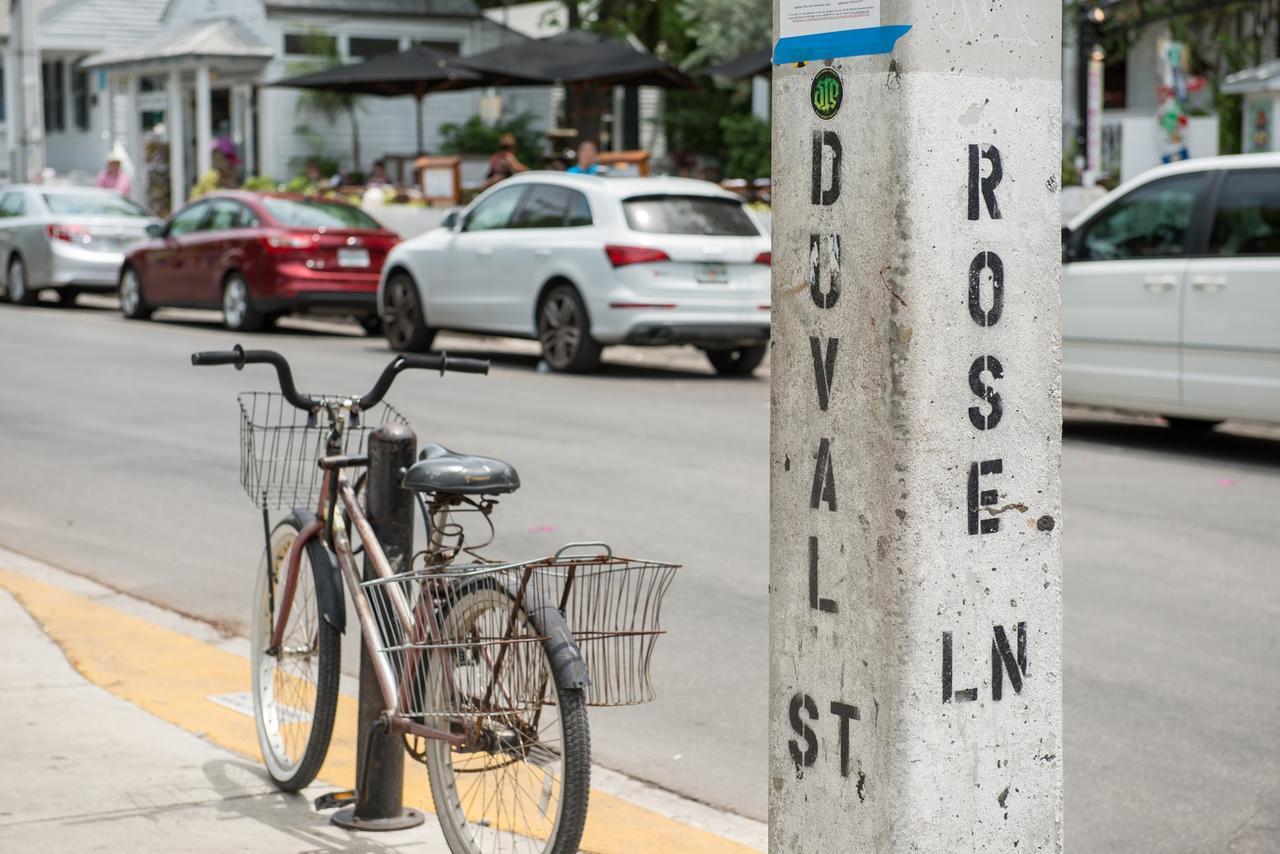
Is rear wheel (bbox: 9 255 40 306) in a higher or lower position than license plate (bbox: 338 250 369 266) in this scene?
lower

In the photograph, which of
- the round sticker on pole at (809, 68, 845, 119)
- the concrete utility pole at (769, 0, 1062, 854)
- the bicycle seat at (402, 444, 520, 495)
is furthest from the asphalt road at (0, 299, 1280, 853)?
the round sticker on pole at (809, 68, 845, 119)

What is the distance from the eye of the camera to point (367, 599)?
4.37 metres

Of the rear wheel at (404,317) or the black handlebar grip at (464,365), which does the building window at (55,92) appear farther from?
the black handlebar grip at (464,365)

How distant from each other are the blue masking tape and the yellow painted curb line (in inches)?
93.3

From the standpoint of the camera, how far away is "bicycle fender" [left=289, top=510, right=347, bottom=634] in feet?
15.0

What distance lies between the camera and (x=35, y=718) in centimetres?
553

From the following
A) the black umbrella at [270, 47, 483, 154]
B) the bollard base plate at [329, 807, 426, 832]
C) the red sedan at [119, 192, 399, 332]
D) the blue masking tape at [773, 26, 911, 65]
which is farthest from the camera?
the black umbrella at [270, 47, 483, 154]

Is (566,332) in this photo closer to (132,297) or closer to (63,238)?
(132,297)

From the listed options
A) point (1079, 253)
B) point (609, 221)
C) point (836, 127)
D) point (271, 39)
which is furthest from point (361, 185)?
point (836, 127)

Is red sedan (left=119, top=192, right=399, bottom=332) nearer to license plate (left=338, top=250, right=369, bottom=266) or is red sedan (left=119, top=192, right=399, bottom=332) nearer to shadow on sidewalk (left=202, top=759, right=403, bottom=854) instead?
license plate (left=338, top=250, right=369, bottom=266)

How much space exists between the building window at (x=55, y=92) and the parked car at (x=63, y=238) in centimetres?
2275

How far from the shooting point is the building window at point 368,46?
3497cm

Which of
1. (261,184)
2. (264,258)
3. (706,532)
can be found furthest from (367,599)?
(261,184)

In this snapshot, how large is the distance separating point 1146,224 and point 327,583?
318 inches
